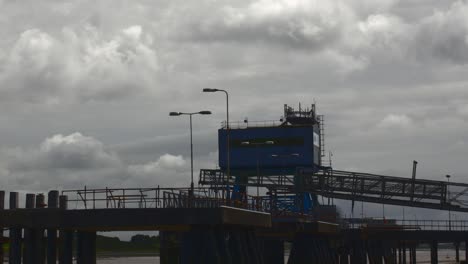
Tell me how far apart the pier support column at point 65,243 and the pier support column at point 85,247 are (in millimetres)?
1241

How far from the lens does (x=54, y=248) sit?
5988 cm

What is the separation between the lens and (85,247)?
202ft

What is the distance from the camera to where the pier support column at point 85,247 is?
60.9 metres

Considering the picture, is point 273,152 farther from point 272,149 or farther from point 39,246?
point 39,246

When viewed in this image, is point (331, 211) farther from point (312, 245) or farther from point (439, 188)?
point (312, 245)

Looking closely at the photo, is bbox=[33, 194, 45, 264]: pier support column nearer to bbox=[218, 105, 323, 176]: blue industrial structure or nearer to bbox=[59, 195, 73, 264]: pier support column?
bbox=[59, 195, 73, 264]: pier support column

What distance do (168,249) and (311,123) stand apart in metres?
51.2

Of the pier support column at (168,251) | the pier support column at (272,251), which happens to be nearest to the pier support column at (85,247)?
the pier support column at (168,251)

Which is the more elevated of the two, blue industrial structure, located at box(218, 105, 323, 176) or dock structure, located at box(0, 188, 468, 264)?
blue industrial structure, located at box(218, 105, 323, 176)

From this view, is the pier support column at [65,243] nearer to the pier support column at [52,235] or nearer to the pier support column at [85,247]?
the pier support column at [52,235]

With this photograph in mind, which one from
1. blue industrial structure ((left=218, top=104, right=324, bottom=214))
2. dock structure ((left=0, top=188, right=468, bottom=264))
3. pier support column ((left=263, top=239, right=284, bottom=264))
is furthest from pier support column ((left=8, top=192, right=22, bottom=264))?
blue industrial structure ((left=218, top=104, right=324, bottom=214))

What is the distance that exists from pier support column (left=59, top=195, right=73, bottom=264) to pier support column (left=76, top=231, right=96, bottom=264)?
124cm

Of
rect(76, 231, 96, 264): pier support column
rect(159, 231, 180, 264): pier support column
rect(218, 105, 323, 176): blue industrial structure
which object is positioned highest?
rect(218, 105, 323, 176): blue industrial structure

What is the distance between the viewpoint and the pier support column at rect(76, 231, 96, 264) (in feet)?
200
